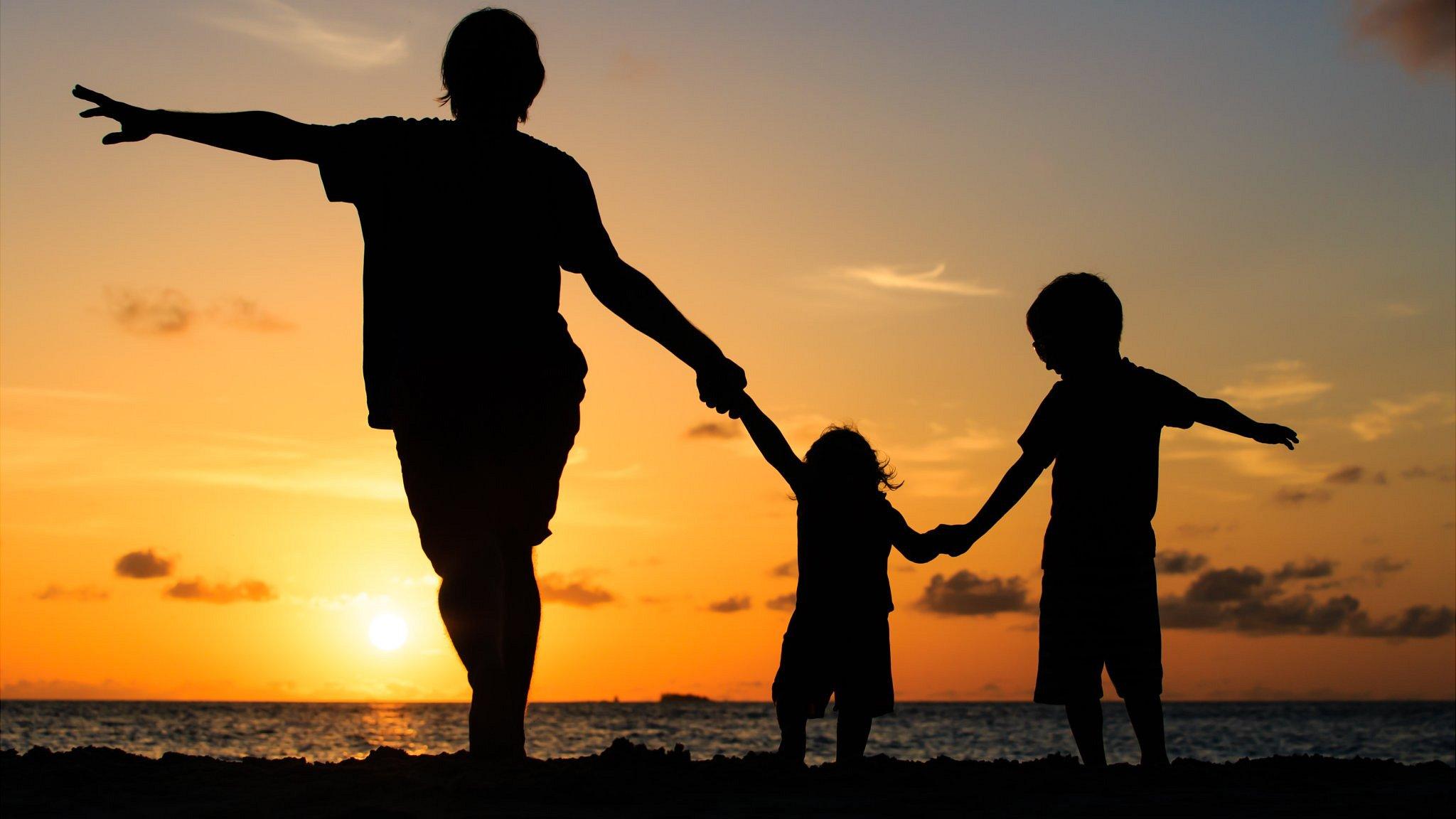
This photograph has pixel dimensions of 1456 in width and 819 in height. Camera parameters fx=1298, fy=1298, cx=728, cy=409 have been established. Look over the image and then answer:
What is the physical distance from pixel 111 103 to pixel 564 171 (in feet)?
4.57

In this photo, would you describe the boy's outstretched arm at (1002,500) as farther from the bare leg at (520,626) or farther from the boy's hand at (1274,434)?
the bare leg at (520,626)

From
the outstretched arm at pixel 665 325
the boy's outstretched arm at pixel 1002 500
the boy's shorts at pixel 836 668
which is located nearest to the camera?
the outstretched arm at pixel 665 325

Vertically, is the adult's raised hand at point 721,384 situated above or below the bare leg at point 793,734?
above

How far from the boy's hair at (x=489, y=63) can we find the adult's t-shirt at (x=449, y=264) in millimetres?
156

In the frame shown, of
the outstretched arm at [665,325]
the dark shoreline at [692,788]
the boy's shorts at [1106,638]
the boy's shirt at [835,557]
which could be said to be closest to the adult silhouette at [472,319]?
the outstretched arm at [665,325]

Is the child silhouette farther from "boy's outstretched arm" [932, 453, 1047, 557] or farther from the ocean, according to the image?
the ocean

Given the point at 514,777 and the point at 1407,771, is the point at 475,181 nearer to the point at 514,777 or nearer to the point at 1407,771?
the point at 514,777

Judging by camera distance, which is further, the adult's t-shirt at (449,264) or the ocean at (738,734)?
the ocean at (738,734)

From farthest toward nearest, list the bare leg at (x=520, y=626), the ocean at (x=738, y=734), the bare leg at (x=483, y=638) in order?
1. the ocean at (x=738, y=734)
2. the bare leg at (x=520, y=626)
3. the bare leg at (x=483, y=638)

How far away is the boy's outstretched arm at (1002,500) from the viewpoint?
5.40 m

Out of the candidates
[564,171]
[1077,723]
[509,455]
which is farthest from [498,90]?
[1077,723]

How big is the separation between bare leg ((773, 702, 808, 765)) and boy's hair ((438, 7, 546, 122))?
2.81 meters

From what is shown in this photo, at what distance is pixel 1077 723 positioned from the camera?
5.19 m

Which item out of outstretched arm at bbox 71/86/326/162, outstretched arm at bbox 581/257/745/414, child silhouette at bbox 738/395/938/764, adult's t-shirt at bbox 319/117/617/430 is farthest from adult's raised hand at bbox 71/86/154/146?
child silhouette at bbox 738/395/938/764
